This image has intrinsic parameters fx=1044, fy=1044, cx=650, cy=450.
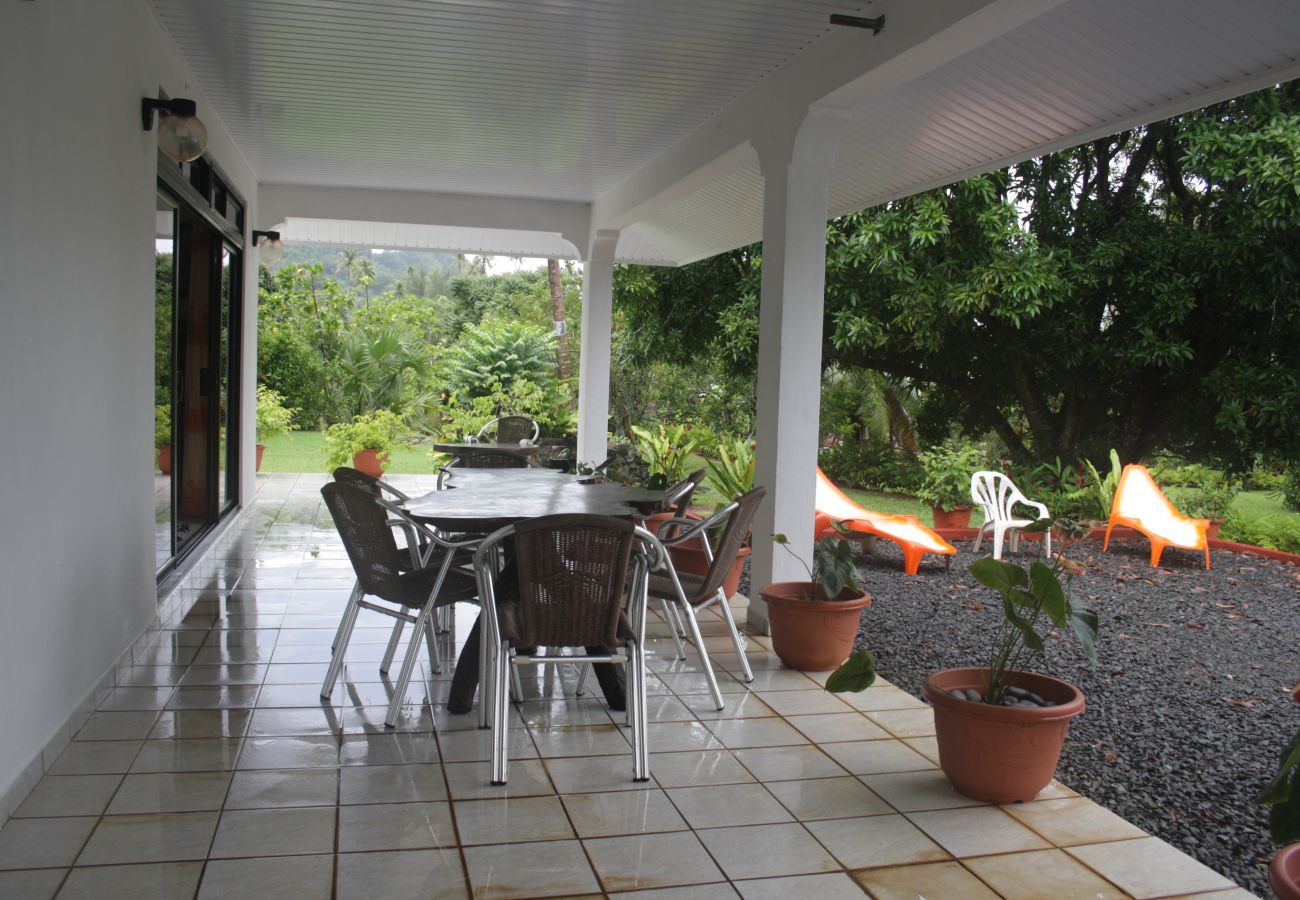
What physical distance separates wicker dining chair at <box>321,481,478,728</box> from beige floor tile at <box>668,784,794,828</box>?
1141mm

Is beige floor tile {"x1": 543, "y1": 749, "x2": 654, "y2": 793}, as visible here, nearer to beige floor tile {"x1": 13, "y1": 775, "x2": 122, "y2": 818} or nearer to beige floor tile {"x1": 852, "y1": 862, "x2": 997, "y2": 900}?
beige floor tile {"x1": 852, "y1": 862, "x2": 997, "y2": 900}

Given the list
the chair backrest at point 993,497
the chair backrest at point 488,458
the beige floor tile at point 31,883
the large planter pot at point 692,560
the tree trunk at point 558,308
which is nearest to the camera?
the beige floor tile at point 31,883

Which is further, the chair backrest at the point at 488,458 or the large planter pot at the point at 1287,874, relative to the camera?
the chair backrest at the point at 488,458

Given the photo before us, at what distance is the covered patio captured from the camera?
9.03 feet

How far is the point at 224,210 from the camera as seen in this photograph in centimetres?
745

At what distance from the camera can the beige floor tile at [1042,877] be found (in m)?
2.57

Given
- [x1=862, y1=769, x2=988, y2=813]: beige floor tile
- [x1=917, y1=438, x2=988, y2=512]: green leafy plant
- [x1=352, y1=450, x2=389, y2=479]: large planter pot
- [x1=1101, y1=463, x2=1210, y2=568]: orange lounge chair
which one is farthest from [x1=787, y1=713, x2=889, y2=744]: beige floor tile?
[x1=352, y1=450, x2=389, y2=479]: large planter pot

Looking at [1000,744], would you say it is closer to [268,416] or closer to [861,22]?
[861,22]

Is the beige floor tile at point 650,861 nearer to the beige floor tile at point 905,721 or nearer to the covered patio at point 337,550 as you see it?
the covered patio at point 337,550

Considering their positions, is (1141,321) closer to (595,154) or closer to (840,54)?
(595,154)

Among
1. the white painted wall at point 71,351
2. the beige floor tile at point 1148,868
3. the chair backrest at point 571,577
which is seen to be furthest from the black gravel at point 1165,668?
the white painted wall at point 71,351

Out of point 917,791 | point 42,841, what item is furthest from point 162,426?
point 917,791

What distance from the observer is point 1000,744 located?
3.07 m

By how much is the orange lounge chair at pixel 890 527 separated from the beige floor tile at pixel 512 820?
4.61 m
